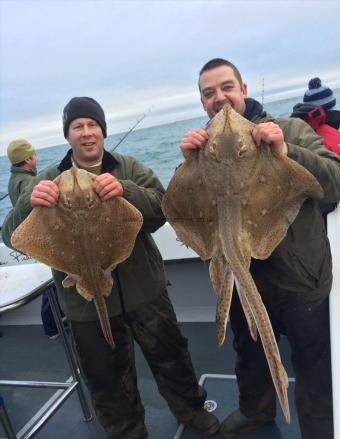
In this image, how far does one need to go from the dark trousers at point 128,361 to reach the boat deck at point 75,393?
473 mm

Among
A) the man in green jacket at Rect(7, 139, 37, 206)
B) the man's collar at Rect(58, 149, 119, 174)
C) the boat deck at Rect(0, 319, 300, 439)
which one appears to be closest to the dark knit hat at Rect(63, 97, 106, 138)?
the man's collar at Rect(58, 149, 119, 174)

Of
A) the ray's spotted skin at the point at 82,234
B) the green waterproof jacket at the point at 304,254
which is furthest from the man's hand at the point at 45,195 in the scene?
the green waterproof jacket at the point at 304,254

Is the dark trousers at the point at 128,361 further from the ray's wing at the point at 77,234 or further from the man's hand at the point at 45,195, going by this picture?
the man's hand at the point at 45,195

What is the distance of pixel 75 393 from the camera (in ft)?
13.3

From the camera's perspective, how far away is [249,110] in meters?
2.44

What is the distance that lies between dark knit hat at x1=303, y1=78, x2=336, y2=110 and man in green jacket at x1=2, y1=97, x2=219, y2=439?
6.41 ft

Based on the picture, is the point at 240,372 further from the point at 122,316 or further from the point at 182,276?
the point at 182,276

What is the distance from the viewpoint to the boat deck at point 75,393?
3.33 m

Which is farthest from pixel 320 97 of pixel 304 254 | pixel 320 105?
pixel 304 254

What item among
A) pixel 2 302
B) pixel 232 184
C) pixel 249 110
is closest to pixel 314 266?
pixel 232 184

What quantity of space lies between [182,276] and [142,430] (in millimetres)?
2109

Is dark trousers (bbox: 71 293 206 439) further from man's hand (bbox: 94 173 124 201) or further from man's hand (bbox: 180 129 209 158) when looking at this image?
man's hand (bbox: 180 129 209 158)

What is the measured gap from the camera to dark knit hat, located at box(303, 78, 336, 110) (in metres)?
3.79

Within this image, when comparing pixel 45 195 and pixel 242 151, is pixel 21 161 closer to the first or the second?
pixel 45 195
